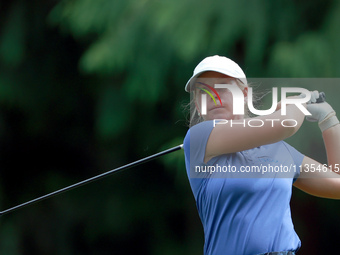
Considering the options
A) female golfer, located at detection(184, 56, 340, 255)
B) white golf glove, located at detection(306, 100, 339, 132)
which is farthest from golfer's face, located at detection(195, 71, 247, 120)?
white golf glove, located at detection(306, 100, 339, 132)

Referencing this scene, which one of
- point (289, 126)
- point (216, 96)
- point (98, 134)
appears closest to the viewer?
point (289, 126)

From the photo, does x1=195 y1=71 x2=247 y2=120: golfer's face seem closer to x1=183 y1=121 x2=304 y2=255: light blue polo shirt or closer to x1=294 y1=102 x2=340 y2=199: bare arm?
x1=183 y1=121 x2=304 y2=255: light blue polo shirt

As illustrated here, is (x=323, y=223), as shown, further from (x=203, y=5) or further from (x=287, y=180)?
(x=287, y=180)

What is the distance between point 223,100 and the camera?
3.47 feet

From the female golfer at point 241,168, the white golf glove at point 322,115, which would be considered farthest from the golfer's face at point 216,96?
→ the white golf glove at point 322,115

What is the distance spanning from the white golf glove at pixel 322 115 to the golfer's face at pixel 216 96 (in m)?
0.15

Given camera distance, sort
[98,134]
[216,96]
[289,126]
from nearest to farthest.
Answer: [289,126] < [216,96] < [98,134]

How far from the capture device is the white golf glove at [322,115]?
42.6 inches

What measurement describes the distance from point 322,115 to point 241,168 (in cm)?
23

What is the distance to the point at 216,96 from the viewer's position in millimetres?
1055

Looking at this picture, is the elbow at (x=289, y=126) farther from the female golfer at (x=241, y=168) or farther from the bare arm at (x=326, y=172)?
the bare arm at (x=326, y=172)

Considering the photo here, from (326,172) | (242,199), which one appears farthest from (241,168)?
(326,172)

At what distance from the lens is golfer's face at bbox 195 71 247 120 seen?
3.46 ft

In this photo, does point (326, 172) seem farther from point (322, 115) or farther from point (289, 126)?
point (289, 126)
